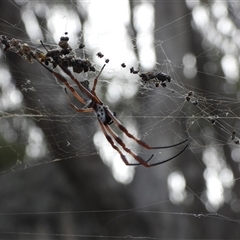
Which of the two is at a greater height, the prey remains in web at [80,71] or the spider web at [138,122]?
the spider web at [138,122]

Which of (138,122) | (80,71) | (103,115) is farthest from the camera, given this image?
(138,122)

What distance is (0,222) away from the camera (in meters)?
9.31

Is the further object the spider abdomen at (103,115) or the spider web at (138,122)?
the spider web at (138,122)

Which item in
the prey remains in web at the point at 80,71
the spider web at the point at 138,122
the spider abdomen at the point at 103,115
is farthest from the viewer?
the spider web at the point at 138,122

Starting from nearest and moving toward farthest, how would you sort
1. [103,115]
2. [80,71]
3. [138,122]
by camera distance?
[80,71], [103,115], [138,122]

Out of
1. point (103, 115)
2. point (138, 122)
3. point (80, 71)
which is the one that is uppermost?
point (138, 122)

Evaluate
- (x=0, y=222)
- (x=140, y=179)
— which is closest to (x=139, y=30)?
(x=140, y=179)

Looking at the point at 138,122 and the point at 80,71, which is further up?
the point at 138,122

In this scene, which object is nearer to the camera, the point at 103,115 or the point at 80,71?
the point at 80,71

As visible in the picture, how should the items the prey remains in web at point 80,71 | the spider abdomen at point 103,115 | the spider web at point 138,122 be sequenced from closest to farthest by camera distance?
the prey remains in web at point 80,71
the spider abdomen at point 103,115
the spider web at point 138,122

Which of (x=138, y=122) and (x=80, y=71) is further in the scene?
(x=138, y=122)

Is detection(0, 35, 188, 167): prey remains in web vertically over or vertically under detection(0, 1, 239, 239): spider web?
under

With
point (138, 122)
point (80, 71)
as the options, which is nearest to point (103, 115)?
point (80, 71)

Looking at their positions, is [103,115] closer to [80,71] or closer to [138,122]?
[80,71]
